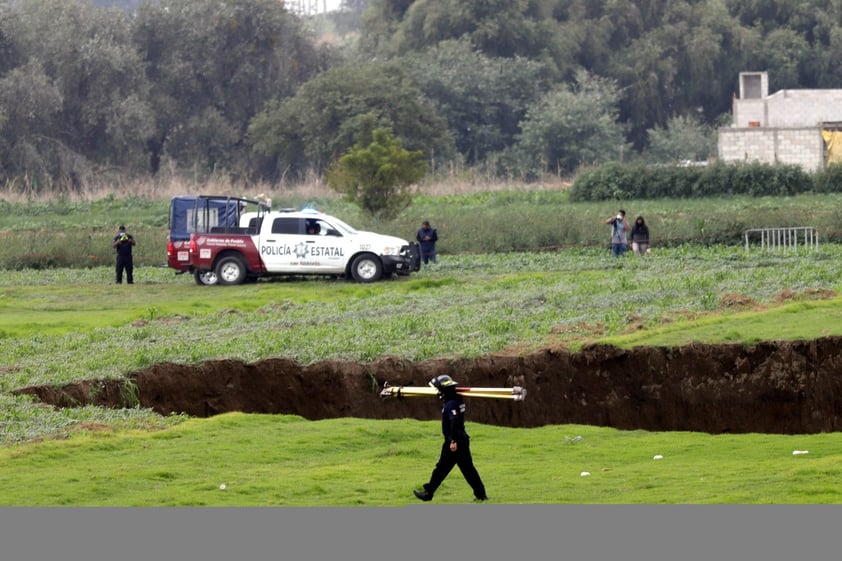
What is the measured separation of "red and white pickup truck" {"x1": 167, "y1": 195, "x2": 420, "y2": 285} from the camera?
41.0 metres

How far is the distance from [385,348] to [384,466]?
7255 millimetres

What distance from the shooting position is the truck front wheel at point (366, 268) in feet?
134

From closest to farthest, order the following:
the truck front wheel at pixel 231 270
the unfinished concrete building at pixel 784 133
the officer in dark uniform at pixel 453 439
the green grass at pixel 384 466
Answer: the officer in dark uniform at pixel 453 439 < the green grass at pixel 384 466 < the truck front wheel at pixel 231 270 < the unfinished concrete building at pixel 784 133

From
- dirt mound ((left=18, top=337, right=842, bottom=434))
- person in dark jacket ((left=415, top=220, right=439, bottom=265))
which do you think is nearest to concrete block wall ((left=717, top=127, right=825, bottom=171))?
person in dark jacket ((left=415, top=220, right=439, bottom=265))

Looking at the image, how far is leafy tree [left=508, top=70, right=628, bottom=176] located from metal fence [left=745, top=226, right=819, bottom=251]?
35019 mm

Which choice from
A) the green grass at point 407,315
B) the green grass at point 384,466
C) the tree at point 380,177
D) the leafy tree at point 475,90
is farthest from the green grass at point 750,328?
the leafy tree at point 475,90

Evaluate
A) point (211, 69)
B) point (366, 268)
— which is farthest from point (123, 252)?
point (211, 69)

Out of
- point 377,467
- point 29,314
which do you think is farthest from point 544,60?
point 377,467

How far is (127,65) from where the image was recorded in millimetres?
82062

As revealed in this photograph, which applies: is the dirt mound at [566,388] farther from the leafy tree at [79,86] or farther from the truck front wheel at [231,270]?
the leafy tree at [79,86]

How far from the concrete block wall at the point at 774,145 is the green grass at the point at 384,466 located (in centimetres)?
4949

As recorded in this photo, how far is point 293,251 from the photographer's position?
135 ft

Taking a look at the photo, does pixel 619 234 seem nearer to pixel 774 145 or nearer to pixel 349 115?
pixel 774 145

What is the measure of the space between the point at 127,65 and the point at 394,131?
14.5 m
